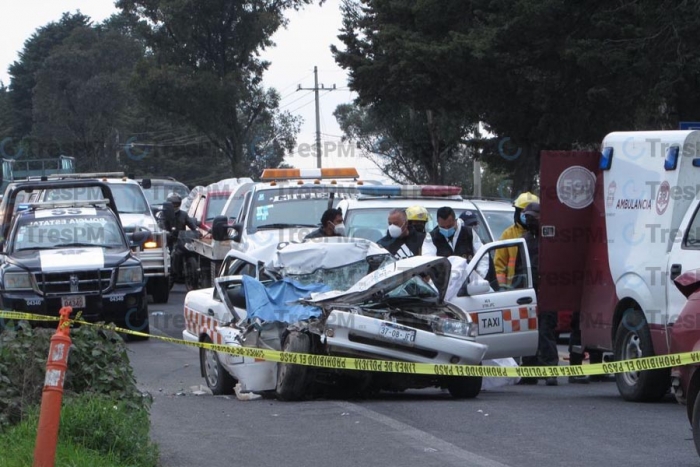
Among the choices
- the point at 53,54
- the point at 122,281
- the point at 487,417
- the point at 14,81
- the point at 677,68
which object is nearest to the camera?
the point at 487,417

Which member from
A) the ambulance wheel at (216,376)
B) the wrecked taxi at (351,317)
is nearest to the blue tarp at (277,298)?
the wrecked taxi at (351,317)

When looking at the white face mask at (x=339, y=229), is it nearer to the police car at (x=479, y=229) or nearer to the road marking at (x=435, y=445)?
the police car at (x=479, y=229)

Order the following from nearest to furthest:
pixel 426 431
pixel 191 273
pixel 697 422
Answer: pixel 697 422
pixel 426 431
pixel 191 273

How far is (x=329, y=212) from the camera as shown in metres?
13.8

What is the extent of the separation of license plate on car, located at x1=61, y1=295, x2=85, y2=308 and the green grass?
26.6 feet

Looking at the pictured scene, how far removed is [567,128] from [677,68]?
6318 millimetres

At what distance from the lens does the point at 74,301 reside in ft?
51.7

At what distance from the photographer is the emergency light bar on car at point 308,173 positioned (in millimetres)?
19156

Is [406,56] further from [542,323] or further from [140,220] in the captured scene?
[542,323]

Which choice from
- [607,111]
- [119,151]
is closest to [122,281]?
[607,111]

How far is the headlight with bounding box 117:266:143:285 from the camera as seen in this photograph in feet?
53.0

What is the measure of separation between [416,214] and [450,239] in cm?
59

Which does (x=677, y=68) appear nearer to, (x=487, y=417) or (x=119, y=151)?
(x=487, y=417)

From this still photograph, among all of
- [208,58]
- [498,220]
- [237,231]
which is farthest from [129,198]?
[208,58]
